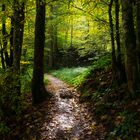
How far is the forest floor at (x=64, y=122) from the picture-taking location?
8.48m

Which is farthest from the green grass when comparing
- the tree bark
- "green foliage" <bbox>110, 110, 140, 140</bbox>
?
"green foliage" <bbox>110, 110, 140, 140</bbox>

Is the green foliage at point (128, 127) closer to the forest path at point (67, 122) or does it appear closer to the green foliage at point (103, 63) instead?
the forest path at point (67, 122)

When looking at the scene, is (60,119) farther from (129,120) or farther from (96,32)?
(96,32)

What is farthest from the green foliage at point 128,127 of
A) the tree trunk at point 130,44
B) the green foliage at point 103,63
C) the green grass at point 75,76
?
the green grass at point 75,76

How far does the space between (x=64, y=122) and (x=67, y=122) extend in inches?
4.3

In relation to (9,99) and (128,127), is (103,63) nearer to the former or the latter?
(9,99)

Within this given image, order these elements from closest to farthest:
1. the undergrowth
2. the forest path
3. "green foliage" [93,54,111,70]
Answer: the undergrowth < the forest path < "green foliage" [93,54,111,70]

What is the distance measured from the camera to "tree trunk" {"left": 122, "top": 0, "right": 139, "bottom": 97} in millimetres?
8305

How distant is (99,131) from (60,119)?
80.7 inches

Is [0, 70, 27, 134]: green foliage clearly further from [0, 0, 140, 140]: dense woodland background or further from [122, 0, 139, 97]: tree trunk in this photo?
[122, 0, 139, 97]: tree trunk

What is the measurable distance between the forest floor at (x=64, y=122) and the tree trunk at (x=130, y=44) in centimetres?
172

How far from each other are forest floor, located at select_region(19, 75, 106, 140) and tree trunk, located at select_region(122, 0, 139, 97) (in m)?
1.72

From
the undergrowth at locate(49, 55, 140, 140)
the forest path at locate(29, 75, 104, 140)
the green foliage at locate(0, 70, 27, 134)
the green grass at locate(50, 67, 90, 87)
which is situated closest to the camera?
the undergrowth at locate(49, 55, 140, 140)

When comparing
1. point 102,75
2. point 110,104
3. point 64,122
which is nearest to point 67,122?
point 64,122
